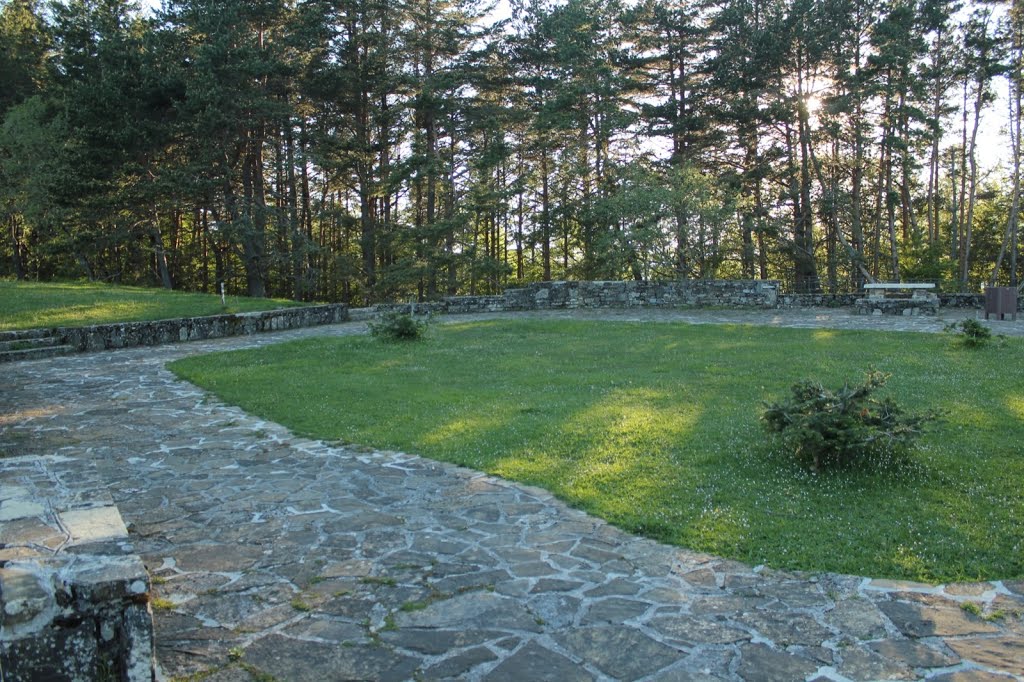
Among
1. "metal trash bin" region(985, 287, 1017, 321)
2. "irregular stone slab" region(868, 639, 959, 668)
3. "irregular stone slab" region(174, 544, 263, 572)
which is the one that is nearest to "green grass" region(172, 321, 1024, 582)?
"irregular stone slab" region(868, 639, 959, 668)

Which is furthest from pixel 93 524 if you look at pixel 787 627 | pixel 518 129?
pixel 518 129

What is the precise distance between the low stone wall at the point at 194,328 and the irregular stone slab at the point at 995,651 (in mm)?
15082

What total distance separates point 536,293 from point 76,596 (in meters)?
21.1

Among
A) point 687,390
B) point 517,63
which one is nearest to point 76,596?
point 687,390

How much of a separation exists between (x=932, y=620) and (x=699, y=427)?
3.68m

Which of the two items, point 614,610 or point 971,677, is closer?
point 971,677

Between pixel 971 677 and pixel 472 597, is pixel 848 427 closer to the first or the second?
pixel 971 677

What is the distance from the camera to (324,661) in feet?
10.2

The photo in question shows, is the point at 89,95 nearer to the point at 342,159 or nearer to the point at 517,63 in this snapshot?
the point at 342,159

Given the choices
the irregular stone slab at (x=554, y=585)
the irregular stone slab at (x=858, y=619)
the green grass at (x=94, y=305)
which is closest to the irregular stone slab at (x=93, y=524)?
the irregular stone slab at (x=554, y=585)

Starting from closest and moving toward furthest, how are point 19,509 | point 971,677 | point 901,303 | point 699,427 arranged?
1. point 971,677
2. point 19,509
3. point 699,427
4. point 901,303

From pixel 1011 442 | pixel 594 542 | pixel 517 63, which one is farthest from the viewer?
pixel 517 63

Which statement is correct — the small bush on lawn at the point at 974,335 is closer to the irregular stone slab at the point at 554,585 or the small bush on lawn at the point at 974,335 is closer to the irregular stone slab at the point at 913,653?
the irregular stone slab at the point at 913,653

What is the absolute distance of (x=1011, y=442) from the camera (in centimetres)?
620
